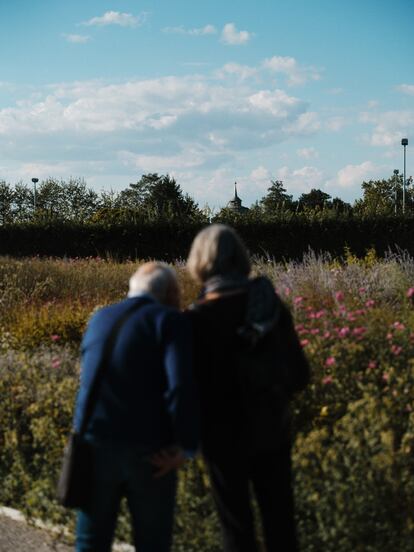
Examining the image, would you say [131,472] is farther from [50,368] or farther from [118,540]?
[50,368]

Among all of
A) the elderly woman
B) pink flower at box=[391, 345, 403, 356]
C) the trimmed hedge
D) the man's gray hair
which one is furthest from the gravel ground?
the trimmed hedge

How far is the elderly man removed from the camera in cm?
298

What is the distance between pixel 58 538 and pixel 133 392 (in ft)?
7.47

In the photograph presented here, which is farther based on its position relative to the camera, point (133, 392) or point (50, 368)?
point (50, 368)

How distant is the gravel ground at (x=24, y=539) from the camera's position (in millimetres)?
4715

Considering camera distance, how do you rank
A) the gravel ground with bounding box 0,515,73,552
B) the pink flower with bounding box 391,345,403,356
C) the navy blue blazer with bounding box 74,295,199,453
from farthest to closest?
the pink flower with bounding box 391,345,403,356 < the gravel ground with bounding box 0,515,73,552 < the navy blue blazer with bounding box 74,295,199,453

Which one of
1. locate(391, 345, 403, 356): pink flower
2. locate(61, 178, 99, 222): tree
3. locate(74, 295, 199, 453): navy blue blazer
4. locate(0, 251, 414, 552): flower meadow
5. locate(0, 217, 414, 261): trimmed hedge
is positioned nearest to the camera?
locate(74, 295, 199, 453): navy blue blazer

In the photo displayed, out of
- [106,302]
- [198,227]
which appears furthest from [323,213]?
[106,302]

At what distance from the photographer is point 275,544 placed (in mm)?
3277

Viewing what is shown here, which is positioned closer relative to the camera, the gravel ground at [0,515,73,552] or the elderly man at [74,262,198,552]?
the elderly man at [74,262,198,552]

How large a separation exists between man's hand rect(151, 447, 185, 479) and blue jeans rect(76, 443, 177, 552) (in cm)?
3

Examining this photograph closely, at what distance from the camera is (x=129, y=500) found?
3.20 metres

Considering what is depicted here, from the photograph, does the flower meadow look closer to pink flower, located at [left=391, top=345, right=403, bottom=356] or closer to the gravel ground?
Answer: pink flower, located at [left=391, top=345, right=403, bottom=356]

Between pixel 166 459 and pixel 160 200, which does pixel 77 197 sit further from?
pixel 166 459
